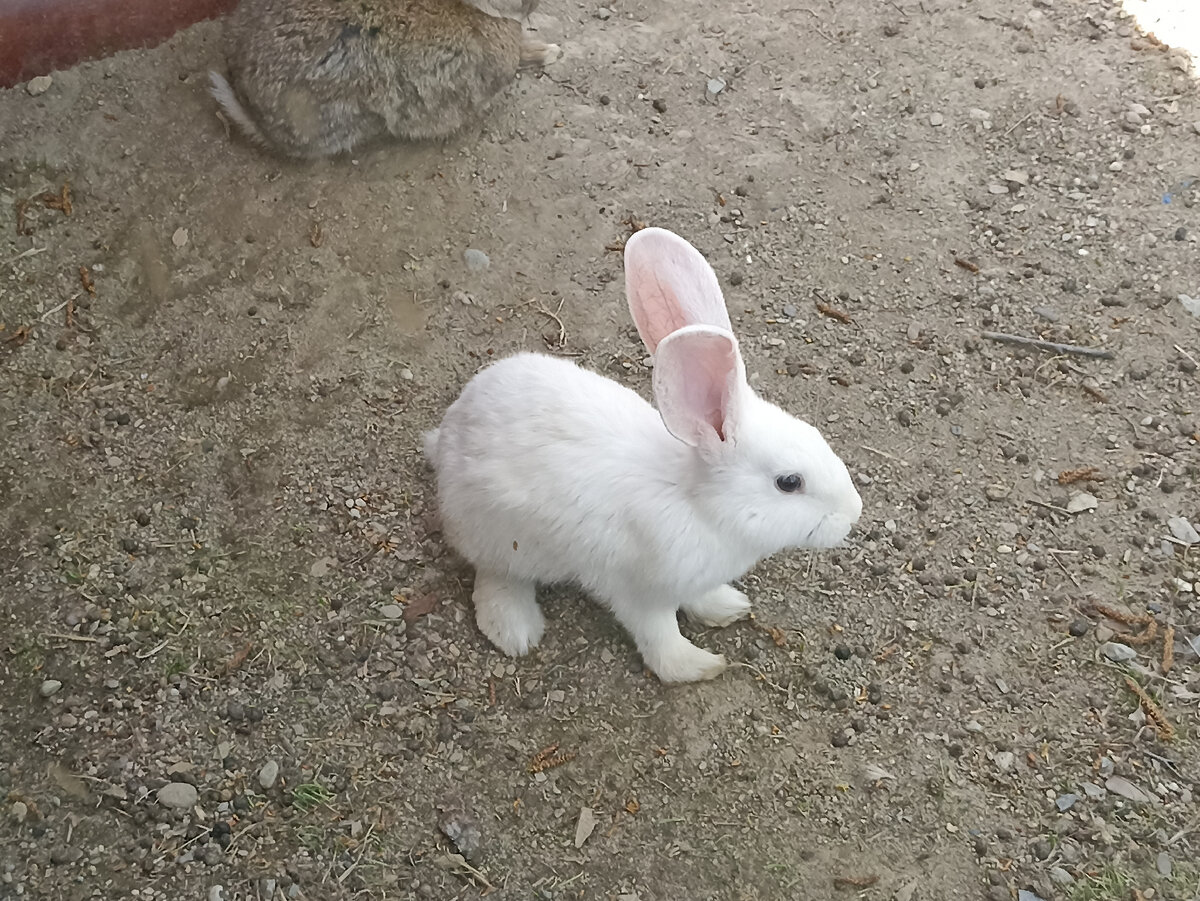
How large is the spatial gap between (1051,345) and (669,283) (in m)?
1.66

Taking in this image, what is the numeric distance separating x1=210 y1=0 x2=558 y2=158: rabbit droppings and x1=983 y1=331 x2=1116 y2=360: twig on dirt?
2.02m

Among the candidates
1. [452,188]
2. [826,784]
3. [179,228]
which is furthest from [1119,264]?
[179,228]

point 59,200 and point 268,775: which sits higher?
point 59,200

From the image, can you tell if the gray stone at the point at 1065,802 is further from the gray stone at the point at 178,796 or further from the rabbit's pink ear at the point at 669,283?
the gray stone at the point at 178,796

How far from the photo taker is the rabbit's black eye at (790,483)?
213 cm

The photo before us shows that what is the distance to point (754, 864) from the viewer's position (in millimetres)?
2340

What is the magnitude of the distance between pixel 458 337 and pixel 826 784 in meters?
1.75

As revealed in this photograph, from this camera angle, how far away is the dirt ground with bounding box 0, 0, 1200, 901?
238 centimetres

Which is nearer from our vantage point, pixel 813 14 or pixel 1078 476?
pixel 1078 476

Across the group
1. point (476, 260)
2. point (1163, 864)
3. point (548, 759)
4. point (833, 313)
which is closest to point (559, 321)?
point (476, 260)

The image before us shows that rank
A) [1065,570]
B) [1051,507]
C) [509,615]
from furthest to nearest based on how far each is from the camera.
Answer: [1051,507] → [1065,570] → [509,615]

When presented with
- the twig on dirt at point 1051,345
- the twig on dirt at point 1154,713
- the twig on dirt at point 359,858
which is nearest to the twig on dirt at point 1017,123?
the twig on dirt at point 1051,345

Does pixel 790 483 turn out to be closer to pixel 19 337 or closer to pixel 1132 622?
pixel 1132 622

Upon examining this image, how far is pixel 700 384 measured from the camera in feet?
6.58
